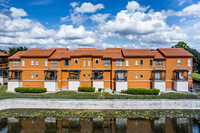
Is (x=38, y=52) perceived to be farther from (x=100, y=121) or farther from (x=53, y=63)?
(x=100, y=121)

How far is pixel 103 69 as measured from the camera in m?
36.3

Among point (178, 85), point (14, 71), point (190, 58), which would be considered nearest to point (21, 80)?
point (14, 71)

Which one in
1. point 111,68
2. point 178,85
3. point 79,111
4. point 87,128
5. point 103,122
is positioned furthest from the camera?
point 111,68

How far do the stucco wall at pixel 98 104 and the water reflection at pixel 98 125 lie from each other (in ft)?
13.7

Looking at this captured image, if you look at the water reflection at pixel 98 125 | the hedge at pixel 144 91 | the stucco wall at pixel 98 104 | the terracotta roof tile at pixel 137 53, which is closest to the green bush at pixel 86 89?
the stucco wall at pixel 98 104

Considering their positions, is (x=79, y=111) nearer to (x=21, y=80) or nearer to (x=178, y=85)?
(x=21, y=80)

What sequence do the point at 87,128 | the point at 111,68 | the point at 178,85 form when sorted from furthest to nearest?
1. the point at 111,68
2. the point at 178,85
3. the point at 87,128

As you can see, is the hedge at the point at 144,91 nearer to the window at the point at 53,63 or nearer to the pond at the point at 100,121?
the pond at the point at 100,121

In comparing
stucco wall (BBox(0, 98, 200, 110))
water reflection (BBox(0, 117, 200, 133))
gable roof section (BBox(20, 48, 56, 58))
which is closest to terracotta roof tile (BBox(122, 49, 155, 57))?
stucco wall (BBox(0, 98, 200, 110))

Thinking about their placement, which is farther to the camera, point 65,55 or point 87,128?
point 65,55

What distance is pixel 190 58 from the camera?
116 ft

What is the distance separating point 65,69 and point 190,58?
101 ft

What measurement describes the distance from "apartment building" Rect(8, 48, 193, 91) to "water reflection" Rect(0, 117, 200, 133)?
11822 millimetres

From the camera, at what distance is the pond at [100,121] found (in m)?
21.0
